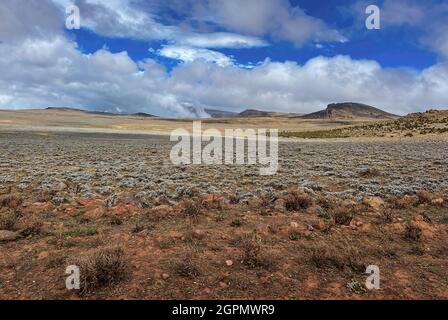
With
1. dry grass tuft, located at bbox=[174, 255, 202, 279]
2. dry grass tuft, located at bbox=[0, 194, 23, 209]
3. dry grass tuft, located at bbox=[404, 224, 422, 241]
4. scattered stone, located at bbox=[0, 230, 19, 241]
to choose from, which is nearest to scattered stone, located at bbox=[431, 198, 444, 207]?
dry grass tuft, located at bbox=[404, 224, 422, 241]

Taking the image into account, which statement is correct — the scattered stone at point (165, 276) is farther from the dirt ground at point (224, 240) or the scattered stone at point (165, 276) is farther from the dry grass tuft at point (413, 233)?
the dry grass tuft at point (413, 233)

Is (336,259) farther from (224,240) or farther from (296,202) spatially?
(296,202)

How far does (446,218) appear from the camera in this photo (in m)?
10.6

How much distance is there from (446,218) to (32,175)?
17.8 m

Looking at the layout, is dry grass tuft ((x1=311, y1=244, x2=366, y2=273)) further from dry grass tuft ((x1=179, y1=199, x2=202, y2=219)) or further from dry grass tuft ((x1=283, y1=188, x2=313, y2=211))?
dry grass tuft ((x1=179, y1=199, x2=202, y2=219))

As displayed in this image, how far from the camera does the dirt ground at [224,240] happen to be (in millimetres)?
6520

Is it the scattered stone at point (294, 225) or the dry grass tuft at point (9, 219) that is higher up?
the dry grass tuft at point (9, 219)

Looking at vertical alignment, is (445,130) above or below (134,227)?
above

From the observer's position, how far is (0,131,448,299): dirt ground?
21.4ft

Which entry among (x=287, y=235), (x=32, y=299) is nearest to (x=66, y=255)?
(x=32, y=299)

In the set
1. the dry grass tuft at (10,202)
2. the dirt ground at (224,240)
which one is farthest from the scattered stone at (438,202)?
the dry grass tuft at (10,202)

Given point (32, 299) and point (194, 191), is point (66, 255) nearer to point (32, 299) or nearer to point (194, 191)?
point (32, 299)
